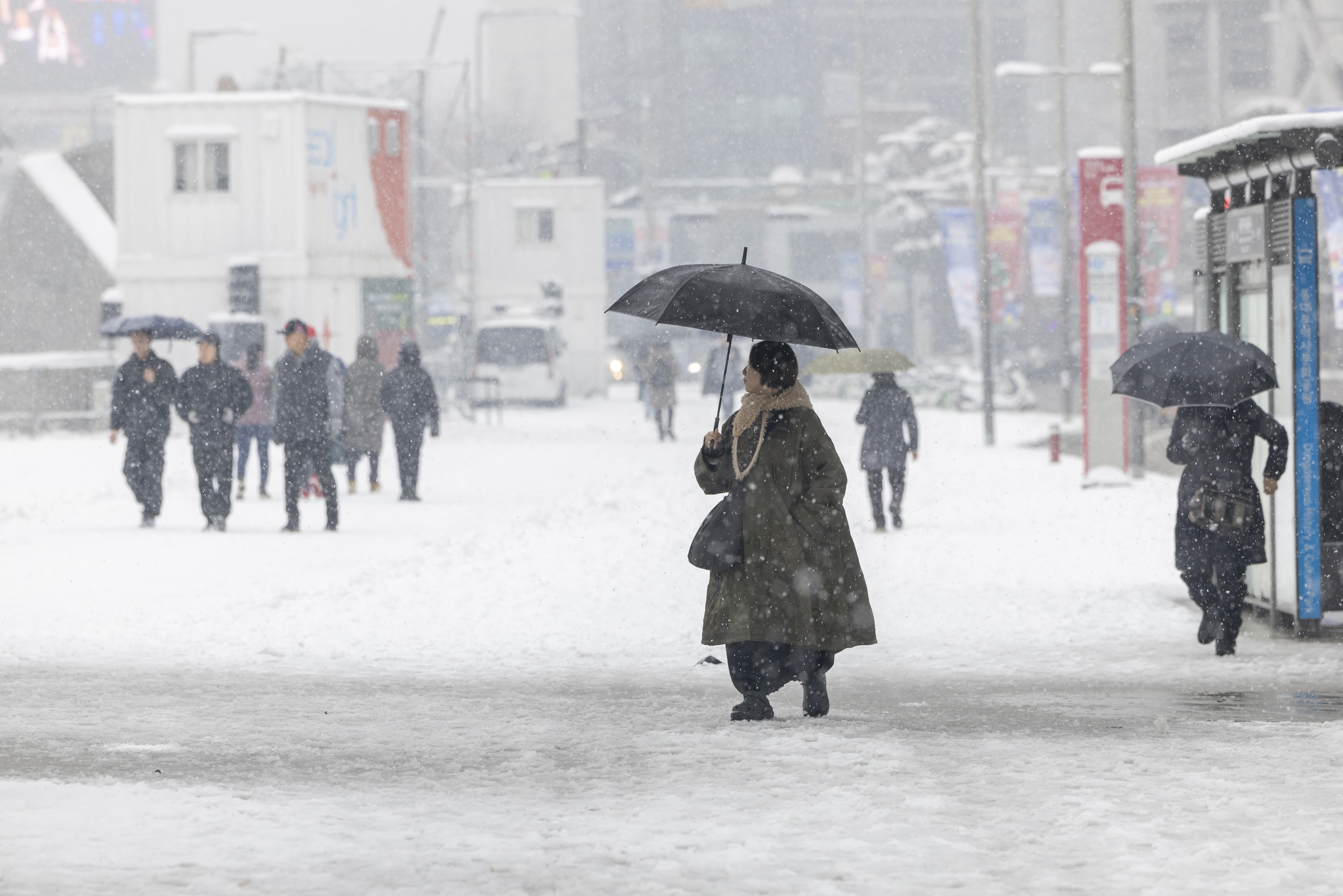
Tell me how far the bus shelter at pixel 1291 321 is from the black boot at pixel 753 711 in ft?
14.0

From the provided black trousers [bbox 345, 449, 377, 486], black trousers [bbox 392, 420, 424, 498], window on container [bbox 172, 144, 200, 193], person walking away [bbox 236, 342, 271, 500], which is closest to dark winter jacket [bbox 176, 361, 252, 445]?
person walking away [bbox 236, 342, 271, 500]

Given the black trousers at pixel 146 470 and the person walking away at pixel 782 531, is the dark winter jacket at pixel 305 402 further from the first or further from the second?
the person walking away at pixel 782 531

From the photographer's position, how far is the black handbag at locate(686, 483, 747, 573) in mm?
8102

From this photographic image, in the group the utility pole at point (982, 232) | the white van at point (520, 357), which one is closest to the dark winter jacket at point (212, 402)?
the utility pole at point (982, 232)

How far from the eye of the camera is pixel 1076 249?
5872 centimetres

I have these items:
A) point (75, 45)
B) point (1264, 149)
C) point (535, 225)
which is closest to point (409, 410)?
point (1264, 149)

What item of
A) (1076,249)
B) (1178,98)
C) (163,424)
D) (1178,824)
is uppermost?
(1178,98)

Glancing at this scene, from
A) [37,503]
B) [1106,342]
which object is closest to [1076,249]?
[1106,342]

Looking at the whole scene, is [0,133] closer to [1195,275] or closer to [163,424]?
[163,424]

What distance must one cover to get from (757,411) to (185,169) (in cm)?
3056

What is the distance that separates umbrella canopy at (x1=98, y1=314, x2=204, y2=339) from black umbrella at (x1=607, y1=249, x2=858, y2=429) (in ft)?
Answer: 37.8

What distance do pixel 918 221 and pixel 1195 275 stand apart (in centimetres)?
5983

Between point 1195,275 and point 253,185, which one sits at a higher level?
point 253,185

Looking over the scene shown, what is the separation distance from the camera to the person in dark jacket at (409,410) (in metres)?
21.4
